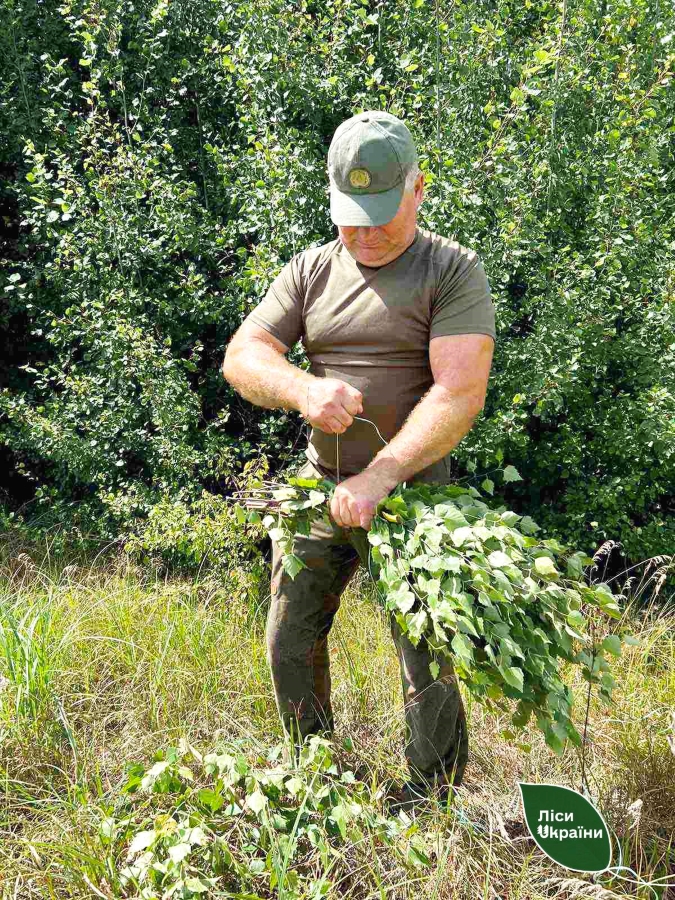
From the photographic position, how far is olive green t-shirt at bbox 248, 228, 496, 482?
2.54m

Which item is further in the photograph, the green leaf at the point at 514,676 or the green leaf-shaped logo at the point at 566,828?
the green leaf at the point at 514,676

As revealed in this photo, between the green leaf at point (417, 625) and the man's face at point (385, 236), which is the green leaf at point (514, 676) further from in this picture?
the man's face at point (385, 236)

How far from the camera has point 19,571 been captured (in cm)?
462

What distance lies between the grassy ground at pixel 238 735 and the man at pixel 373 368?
0.29m

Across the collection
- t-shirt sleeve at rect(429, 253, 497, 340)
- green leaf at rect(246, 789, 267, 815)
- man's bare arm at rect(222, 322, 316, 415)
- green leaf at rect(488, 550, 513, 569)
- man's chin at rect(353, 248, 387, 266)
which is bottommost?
green leaf at rect(246, 789, 267, 815)

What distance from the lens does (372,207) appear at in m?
2.49

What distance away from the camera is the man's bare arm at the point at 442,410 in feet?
8.08

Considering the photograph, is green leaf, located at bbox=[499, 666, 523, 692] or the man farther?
the man

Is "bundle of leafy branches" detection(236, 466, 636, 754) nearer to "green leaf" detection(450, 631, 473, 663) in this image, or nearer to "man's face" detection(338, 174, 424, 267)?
"green leaf" detection(450, 631, 473, 663)

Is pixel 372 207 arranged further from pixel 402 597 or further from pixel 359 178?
pixel 402 597

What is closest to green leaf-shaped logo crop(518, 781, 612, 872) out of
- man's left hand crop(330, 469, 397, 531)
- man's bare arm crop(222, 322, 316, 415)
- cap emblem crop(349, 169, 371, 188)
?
man's left hand crop(330, 469, 397, 531)

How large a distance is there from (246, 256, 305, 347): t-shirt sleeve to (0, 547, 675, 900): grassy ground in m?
1.36

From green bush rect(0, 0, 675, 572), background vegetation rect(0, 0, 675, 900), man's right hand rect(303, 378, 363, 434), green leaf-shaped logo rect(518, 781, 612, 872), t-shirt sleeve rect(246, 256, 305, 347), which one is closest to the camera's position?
green leaf-shaped logo rect(518, 781, 612, 872)

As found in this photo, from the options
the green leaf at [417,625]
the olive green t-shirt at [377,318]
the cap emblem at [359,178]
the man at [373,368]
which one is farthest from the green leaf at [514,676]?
the cap emblem at [359,178]
